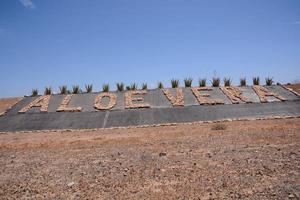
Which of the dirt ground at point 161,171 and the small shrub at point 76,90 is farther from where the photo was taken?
the small shrub at point 76,90

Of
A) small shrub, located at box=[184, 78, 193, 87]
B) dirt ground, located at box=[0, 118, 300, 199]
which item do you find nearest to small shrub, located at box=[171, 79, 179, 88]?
small shrub, located at box=[184, 78, 193, 87]

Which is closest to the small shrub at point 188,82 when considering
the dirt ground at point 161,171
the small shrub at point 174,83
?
the small shrub at point 174,83

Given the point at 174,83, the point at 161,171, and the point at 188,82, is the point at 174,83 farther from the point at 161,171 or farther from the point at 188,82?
the point at 161,171

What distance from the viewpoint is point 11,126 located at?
735 inches

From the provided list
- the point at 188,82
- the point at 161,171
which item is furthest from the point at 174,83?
the point at 161,171

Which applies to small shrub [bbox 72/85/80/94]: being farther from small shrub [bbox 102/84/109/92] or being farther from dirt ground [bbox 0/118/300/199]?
dirt ground [bbox 0/118/300/199]

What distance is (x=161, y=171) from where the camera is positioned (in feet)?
22.6

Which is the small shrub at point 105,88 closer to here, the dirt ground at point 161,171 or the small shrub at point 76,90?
the small shrub at point 76,90

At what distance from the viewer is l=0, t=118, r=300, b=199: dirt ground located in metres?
5.50

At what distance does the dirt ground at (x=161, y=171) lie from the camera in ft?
18.0

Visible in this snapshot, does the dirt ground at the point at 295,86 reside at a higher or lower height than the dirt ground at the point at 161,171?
higher

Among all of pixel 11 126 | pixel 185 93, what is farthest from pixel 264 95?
pixel 11 126

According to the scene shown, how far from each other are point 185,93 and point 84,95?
7327 mm

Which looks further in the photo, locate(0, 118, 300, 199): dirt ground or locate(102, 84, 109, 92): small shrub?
locate(102, 84, 109, 92): small shrub
